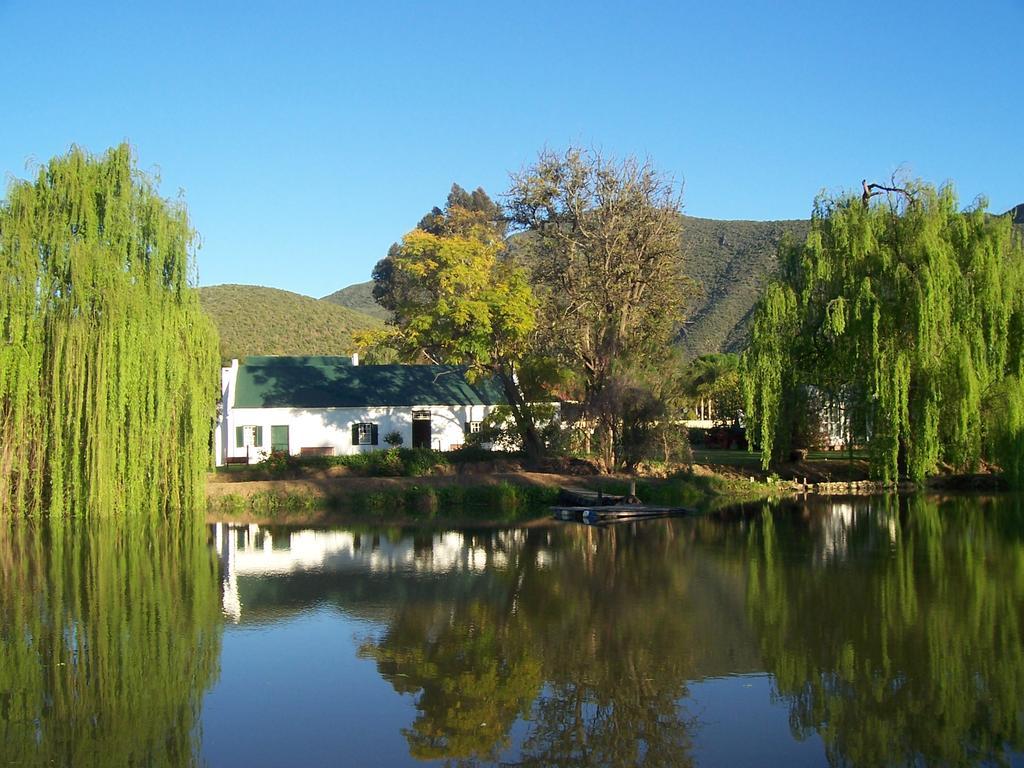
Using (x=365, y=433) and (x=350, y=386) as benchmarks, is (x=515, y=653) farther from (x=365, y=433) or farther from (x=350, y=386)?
(x=350, y=386)

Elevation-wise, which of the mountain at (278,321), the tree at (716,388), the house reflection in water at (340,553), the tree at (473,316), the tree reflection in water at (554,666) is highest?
the mountain at (278,321)

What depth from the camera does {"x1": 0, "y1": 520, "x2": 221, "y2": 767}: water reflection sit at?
9938 mm

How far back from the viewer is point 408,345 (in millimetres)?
34812

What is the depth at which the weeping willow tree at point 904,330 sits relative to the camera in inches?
1167

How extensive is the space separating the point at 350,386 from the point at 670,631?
1085 inches

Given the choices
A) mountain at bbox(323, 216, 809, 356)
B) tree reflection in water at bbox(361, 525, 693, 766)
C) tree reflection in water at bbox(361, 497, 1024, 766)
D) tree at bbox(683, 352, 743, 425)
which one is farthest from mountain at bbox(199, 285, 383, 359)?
tree reflection in water at bbox(361, 525, 693, 766)

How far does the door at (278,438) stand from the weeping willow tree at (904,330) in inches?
662

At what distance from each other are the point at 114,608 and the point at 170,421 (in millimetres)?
9988

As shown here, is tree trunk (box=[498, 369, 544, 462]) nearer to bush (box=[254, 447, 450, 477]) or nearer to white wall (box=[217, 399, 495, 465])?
bush (box=[254, 447, 450, 477])

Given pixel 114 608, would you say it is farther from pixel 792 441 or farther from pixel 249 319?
pixel 249 319

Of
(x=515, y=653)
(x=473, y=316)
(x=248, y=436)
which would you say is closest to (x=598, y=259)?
(x=473, y=316)

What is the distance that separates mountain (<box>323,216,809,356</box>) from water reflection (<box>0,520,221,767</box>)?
179 ft

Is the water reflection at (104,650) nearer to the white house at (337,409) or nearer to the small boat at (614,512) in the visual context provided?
the small boat at (614,512)

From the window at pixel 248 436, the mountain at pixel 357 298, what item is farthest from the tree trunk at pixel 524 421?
the mountain at pixel 357 298
